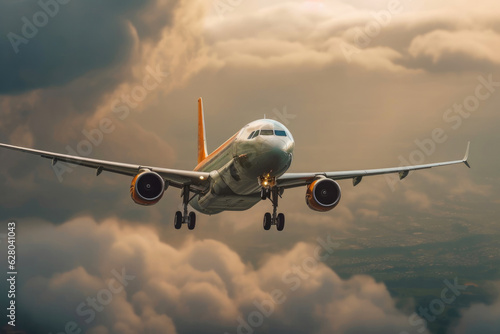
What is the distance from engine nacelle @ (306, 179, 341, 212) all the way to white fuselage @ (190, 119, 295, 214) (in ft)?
13.7

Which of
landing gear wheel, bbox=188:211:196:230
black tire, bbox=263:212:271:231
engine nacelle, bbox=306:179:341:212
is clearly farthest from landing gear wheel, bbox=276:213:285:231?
landing gear wheel, bbox=188:211:196:230

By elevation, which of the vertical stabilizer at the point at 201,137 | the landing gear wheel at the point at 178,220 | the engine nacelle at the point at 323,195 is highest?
the vertical stabilizer at the point at 201,137

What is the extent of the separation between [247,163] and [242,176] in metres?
2.25

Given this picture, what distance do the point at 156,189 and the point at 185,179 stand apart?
4.71m

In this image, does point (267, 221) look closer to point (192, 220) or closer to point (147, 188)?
point (192, 220)

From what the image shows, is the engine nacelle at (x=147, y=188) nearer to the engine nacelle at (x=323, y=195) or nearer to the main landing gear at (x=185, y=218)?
the main landing gear at (x=185, y=218)

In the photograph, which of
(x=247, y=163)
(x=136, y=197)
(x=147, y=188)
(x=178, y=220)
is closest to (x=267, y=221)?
(x=178, y=220)

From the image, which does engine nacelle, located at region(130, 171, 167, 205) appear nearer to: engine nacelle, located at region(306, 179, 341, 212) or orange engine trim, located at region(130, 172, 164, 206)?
orange engine trim, located at region(130, 172, 164, 206)

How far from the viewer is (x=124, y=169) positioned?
55375 millimetres

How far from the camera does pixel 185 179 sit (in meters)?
57.5

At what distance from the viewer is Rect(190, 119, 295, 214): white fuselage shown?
46.5 metres

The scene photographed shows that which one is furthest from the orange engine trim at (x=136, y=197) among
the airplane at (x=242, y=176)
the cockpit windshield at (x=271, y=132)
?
the cockpit windshield at (x=271, y=132)

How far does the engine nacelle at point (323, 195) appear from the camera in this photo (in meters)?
53.7

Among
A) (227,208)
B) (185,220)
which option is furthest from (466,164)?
(185,220)
